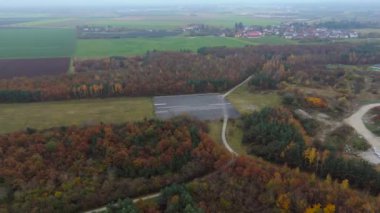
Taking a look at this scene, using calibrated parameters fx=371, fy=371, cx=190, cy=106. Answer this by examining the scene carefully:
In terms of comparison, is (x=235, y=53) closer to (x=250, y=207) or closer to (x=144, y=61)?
(x=144, y=61)

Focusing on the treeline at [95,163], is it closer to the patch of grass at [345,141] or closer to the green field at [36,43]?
the patch of grass at [345,141]

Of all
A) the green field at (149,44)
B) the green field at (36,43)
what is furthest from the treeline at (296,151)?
the green field at (36,43)

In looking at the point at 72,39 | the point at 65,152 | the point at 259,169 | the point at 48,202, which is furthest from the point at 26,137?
the point at 72,39

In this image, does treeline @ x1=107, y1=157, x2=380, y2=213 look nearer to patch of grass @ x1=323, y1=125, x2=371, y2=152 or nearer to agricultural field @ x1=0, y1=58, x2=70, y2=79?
patch of grass @ x1=323, y1=125, x2=371, y2=152

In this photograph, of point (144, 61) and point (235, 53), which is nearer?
point (144, 61)

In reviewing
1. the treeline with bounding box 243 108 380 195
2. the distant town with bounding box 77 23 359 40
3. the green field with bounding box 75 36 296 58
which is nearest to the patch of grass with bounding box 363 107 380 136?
the treeline with bounding box 243 108 380 195

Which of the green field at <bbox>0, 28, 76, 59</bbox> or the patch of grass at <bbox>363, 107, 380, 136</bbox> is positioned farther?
the green field at <bbox>0, 28, 76, 59</bbox>
